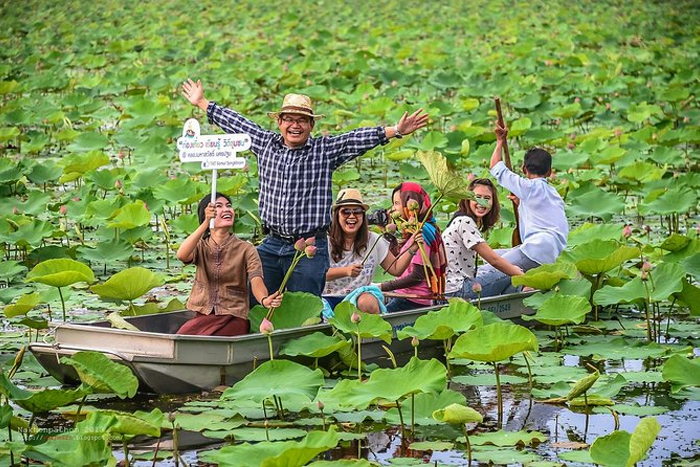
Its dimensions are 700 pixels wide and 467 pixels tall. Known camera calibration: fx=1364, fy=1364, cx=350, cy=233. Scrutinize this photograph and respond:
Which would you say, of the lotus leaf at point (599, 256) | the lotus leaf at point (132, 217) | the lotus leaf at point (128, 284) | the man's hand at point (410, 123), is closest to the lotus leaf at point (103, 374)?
the lotus leaf at point (128, 284)

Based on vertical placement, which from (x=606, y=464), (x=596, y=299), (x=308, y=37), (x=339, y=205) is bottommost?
(x=606, y=464)

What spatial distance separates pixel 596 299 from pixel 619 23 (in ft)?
49.8

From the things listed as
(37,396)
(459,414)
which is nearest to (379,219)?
(459,414)

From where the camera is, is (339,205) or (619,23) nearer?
(339,205)

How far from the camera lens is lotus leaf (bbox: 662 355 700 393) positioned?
16.1 feet

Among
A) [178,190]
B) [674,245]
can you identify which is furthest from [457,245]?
[178,190]

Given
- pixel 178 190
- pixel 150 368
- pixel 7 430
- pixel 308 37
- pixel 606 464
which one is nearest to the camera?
pixel 606 464

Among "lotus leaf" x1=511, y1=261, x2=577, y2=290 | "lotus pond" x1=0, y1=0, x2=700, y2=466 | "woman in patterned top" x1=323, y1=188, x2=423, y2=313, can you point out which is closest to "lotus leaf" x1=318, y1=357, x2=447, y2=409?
"lotus pond" x1=0, y1=0, x2=700, y2=466

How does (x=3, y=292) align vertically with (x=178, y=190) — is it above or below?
below

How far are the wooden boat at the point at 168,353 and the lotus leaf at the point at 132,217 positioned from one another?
6.86ft

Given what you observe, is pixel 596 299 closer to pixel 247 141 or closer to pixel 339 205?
pixel 339 205

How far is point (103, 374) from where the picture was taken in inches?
193

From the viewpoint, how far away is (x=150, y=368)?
543cm

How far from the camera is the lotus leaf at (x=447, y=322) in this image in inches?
217
